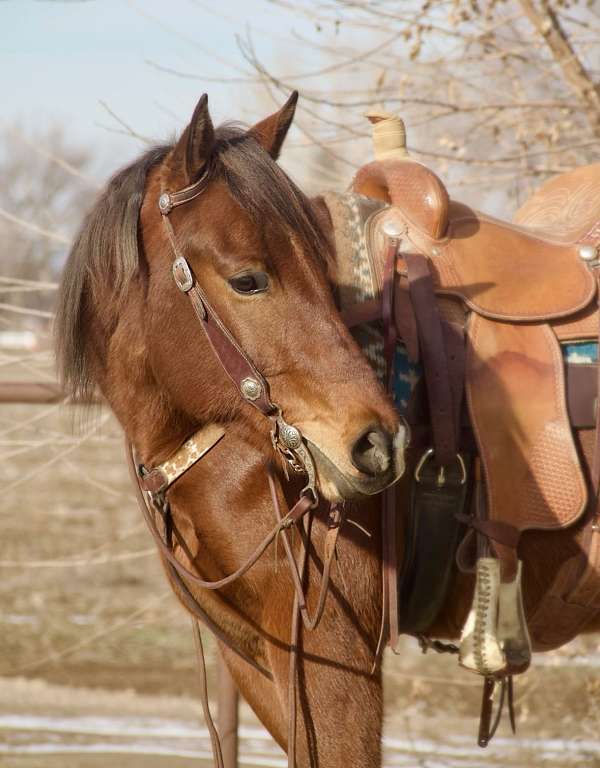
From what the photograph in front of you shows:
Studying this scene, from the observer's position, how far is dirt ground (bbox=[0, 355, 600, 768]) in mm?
4219

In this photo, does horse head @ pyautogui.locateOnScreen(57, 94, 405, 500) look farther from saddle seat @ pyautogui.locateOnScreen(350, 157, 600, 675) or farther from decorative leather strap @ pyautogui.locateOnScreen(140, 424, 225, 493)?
saddle seat @ pyautogui.locateOnScreen(350, 157, 600, 675)

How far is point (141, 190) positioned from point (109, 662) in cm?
381

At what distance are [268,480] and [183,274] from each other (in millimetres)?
482

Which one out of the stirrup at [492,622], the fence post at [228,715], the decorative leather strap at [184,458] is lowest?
the fence post at [228,715]

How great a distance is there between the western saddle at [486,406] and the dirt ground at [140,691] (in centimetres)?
140

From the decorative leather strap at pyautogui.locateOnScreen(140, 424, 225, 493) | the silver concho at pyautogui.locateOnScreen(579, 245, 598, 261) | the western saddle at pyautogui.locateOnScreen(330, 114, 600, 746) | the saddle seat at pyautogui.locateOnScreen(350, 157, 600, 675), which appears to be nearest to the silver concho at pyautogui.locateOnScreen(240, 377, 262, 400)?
the decorative leather strap at pyautogui.locateOnScreen(140, 424, 225, 493)

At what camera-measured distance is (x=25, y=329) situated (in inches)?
171

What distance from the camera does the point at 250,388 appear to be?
79.4 inches

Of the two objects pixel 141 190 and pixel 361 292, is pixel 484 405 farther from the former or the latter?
pixel 141 190

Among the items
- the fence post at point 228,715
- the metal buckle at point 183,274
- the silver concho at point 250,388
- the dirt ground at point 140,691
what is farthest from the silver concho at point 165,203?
the fence post at point 228,715

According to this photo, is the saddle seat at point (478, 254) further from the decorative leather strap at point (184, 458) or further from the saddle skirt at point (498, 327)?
the decorative leather strap at point (184, 458)

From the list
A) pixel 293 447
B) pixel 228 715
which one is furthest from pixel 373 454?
pixel 228 715

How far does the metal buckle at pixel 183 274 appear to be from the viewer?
6.71ft

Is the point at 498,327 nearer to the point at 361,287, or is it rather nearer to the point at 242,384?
the point at 361,287
